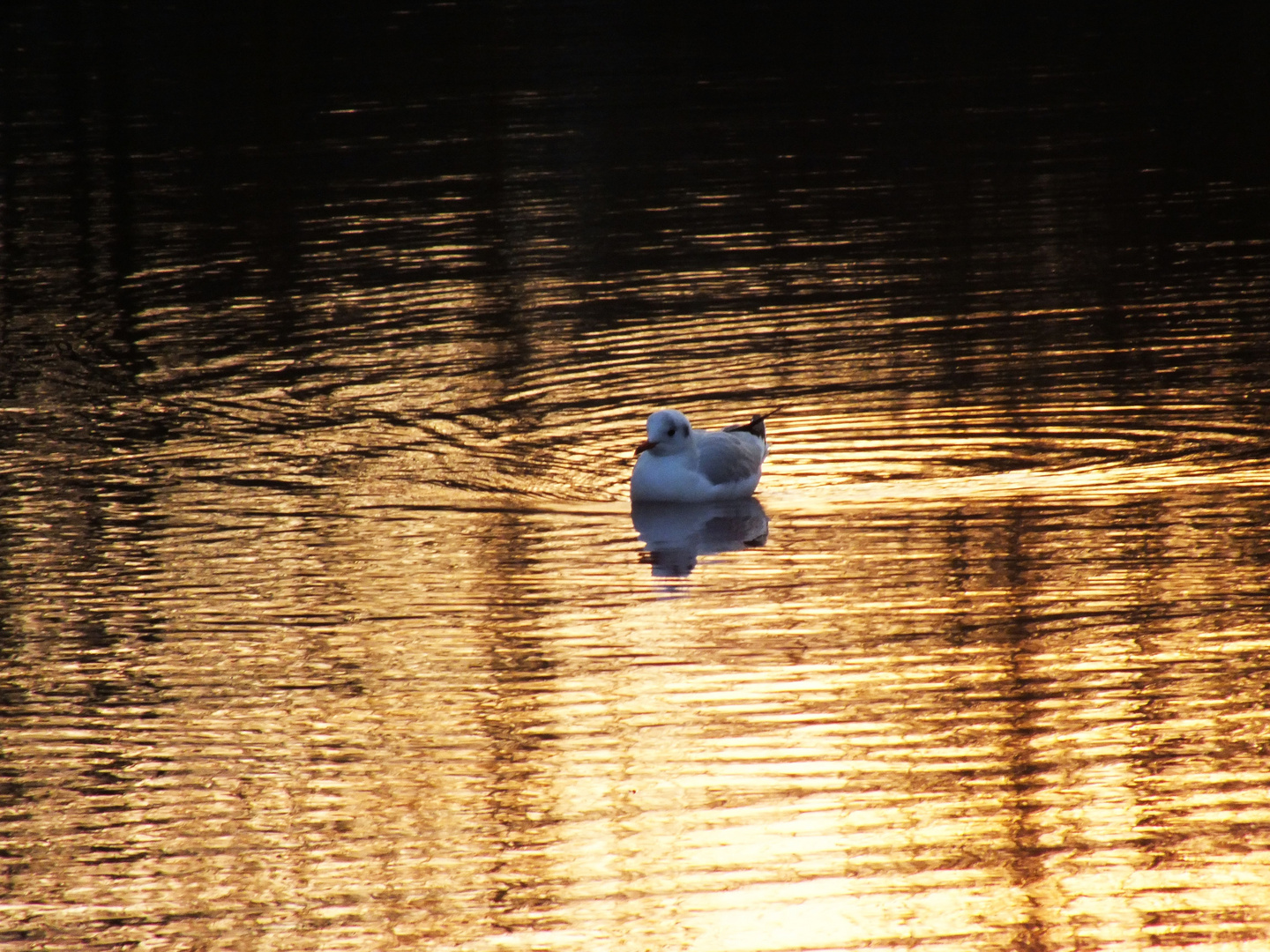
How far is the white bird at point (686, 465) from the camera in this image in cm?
1186

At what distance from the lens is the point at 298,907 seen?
290 inches

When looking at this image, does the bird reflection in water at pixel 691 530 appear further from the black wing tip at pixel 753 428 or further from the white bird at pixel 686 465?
the black wing tip at pixel 753 428

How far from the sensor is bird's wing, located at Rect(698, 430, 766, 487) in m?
11.9

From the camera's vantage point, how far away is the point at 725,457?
11906 millimetres

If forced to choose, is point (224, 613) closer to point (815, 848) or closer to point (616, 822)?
point (616, 822)

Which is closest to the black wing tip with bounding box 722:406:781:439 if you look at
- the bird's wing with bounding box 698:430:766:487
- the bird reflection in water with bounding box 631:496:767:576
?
the bird's wing with bounding box 698:430:766:487

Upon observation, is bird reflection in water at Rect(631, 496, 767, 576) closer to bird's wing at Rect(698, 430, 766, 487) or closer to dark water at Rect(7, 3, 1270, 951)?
dark water at Rect(7, 3, 1270, 951)

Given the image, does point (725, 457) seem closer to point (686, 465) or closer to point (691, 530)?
point (686, 465)

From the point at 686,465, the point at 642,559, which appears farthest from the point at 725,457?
the point at 642,559

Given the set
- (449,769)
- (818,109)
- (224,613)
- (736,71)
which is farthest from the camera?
(736,71)

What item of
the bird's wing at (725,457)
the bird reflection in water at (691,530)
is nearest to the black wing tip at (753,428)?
the bird's wing at (725,457)

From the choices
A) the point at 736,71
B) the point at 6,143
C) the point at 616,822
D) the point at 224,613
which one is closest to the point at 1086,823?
the point at 616,822

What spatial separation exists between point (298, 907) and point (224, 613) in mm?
3258

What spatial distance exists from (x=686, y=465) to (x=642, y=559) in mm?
1003
